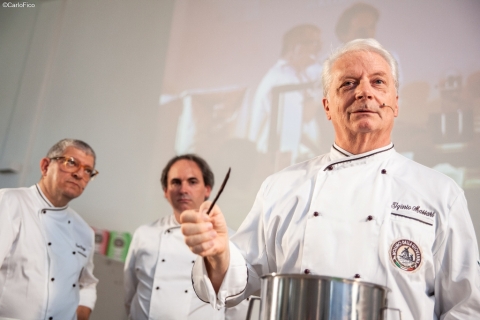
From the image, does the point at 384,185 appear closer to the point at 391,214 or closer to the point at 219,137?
the point at 391,214

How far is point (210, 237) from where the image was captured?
1.01 meters

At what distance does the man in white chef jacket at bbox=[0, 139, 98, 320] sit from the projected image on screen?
911 millimetres

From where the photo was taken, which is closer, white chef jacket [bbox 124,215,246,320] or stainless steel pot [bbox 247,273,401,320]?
stainless steel pot [bbox 247,273,401,320]

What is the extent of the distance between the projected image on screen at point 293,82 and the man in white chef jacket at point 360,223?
118 cm

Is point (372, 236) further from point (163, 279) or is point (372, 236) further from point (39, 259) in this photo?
point (39, 259)

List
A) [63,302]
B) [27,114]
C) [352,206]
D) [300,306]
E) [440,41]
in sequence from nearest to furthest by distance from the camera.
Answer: [300,306]
[352,206]
[63,302]
[440,41]
[27,114]

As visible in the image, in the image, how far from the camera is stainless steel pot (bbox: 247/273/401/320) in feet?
2.98

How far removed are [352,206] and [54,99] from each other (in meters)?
3.33

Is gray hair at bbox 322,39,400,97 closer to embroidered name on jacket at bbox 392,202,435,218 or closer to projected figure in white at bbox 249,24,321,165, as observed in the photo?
embroidered name on jacket at bbox 392,202,435,218

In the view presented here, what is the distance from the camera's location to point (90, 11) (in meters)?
4.16

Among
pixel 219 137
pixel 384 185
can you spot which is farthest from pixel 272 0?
pixel 384 185

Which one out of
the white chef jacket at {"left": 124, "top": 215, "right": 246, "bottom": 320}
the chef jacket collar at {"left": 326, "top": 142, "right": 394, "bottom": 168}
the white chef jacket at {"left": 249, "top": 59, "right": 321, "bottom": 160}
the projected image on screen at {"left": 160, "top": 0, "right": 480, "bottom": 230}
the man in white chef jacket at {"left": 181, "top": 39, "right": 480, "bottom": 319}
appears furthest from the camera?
the white chef jacket at {"left": 249, "top": 59, "right": 321, "bottom": 160}

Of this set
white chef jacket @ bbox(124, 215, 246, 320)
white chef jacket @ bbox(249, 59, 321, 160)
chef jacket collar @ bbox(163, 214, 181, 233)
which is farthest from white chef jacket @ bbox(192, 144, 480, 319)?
white chef jacket @ bbox(249, 59, 321, 160)

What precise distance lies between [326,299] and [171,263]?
5.73 feet
